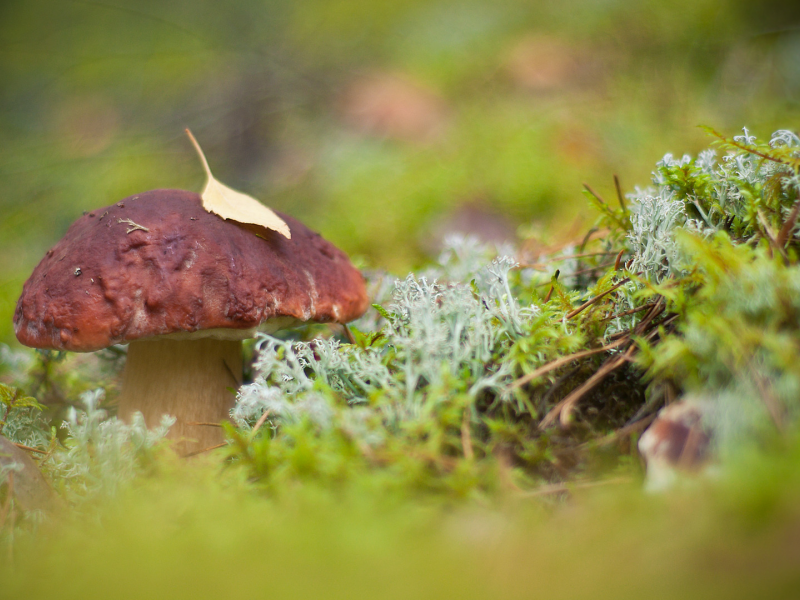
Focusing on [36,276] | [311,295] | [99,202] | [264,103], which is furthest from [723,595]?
[264,103]

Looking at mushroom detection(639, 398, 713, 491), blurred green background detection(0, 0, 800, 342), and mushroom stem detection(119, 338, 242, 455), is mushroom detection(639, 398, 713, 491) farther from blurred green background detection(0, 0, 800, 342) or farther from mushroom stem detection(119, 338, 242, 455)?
blurred green background detection(0, 0, 800, 342)

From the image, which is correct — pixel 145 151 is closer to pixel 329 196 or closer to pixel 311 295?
pixel 329 196

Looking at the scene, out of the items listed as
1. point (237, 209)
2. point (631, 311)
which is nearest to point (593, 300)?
point (631, 311)

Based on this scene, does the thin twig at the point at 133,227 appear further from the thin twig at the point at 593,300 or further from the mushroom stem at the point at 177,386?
the thin twig at the point at 593,300

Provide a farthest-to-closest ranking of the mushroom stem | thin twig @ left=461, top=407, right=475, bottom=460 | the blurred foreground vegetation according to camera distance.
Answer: the mushroom stem, thin twig @ left=461, top=407, right=475, bottom=460, the blurred foreground vegetation

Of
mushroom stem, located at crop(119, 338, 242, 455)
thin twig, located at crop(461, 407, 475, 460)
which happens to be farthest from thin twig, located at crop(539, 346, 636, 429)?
mushroom stem, located at crop(119, 338, 242, 455)

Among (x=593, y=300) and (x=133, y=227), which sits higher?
(x=593, y=300)

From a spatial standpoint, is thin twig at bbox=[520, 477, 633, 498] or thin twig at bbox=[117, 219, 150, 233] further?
thin twig at bbox=[117, 219, 150, 233]

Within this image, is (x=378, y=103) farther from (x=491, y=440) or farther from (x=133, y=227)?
(x=491, y=440)
